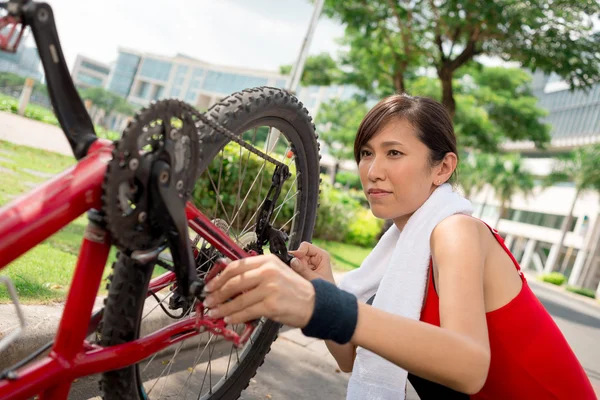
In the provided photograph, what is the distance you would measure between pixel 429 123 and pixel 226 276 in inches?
38.6

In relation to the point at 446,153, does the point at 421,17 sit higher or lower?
higher

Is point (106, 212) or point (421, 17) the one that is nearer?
point (106, 212)

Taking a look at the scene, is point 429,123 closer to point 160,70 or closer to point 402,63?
point 402,63

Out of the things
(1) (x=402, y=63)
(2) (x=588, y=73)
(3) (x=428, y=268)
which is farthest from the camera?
(1) (x=402, y=63)

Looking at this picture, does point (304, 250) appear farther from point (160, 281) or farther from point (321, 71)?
point (321, 71)

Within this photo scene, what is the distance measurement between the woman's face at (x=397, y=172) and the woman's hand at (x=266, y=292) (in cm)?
77

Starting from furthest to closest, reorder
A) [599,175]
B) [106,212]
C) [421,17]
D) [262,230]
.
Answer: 1. [599,175]
2. [421,17]
3. [262,230]
4. [106,212]

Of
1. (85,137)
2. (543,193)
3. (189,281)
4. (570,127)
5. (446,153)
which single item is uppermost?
(570,127)

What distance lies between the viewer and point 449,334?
124 centimetres

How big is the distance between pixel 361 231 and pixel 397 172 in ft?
40.0

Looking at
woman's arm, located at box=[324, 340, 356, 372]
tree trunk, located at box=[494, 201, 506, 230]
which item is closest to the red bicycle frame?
woman's arm, located at box=[324, 340, 356, 372]

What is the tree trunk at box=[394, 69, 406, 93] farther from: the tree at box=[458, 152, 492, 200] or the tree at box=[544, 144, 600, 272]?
the tree at box=[458, 152, 492, 200]

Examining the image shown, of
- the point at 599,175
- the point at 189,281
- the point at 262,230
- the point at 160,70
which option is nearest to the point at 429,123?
the point at 262,230

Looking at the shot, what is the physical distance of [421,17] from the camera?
1129 cm
